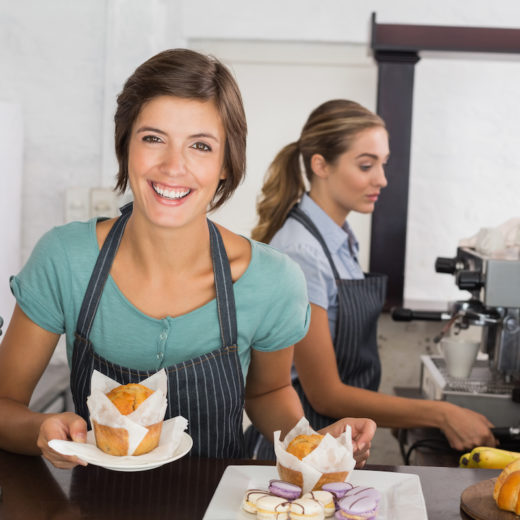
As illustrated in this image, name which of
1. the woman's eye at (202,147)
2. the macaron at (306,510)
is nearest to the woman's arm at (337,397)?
the woman's eye at (202,147)

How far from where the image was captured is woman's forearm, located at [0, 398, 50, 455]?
51.9 inches

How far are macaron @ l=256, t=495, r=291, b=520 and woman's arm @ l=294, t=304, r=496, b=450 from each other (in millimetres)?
1035

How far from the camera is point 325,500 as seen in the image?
41.9 inches

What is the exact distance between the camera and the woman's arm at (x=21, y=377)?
1.33 metres

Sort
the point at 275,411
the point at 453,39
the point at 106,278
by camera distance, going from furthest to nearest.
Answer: the point at 453,39 < the point at 275,411 < the point at 106,278

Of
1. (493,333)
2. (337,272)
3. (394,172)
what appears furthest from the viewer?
(394,172)

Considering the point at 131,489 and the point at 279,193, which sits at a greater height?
the point at 279,193

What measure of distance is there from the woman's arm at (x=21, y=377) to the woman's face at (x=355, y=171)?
122cm

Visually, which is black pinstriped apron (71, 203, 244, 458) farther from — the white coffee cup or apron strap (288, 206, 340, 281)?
the white coffee cup

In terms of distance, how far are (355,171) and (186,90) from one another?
1130 mm

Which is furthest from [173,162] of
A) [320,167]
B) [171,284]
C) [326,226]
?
[320,167]

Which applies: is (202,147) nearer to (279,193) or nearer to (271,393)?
(271,393)

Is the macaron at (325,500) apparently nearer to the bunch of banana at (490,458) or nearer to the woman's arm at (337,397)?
the bunch of banana at (490,458)

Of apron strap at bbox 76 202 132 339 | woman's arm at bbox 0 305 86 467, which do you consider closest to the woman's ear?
apron strap at bbox 76 202 132 339
